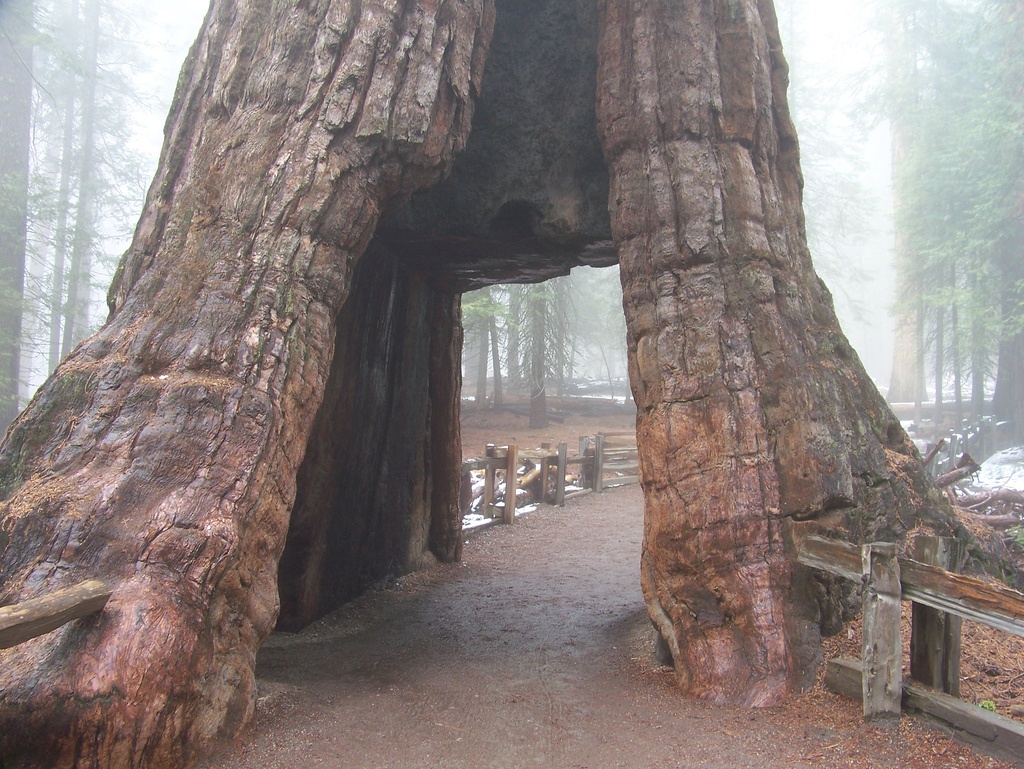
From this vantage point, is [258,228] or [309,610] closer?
[258,228]

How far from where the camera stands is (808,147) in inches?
1153

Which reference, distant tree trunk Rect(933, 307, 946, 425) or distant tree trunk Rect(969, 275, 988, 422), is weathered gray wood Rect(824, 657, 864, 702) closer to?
distant tree trunk Rect(969, 275, 988, 422)

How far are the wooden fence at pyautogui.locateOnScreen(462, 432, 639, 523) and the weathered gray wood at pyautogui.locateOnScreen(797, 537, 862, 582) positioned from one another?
7380 millimetres

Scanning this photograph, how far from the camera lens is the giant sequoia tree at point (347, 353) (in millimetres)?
4066

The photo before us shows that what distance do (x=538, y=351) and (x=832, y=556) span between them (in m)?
17.7

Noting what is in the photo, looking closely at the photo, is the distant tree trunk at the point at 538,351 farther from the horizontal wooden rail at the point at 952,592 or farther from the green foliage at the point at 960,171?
the horizontal wooden rail at the point at 952,592

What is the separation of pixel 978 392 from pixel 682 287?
21916mm

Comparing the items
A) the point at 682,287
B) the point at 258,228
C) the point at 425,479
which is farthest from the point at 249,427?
the point at 425,479

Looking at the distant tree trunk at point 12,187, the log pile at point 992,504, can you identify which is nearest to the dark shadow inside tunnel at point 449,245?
the log pile at point 992,504

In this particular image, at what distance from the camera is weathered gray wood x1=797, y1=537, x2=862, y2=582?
464 centimetres

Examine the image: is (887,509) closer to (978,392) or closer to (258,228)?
(258,228)

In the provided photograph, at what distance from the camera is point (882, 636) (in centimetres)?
428

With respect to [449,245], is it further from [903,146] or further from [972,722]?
[903,146]

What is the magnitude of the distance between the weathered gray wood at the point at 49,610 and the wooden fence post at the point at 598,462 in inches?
549
